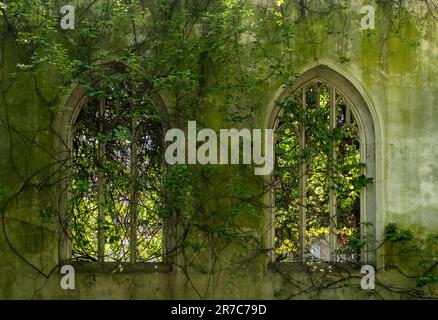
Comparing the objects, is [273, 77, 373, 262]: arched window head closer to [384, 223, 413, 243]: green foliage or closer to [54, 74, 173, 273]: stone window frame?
[384, 223, 413, 243]: green foliage

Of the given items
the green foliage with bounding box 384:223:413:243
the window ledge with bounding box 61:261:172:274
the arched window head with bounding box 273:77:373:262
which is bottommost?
the window ledge with bounding box 61:261:172:274

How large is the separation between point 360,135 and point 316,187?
33.5 inches

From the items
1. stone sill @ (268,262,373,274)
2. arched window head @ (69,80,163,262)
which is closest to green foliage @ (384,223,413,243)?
stone sill @ (268,262,373,274)

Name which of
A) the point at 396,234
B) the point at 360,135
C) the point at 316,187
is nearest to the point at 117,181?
the point at 316,187

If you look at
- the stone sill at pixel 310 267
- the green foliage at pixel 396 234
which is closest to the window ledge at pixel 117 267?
the stone sill at pixel 310 267

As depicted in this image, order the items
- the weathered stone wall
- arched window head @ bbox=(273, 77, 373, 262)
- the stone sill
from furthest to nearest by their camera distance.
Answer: arched window head @ bbox=(273, 77, 373, 262)
the stone sill
the weathered stone wall

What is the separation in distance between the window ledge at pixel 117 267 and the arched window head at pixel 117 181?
7cm

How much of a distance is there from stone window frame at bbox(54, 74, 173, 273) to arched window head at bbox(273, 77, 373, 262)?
1.35 meters

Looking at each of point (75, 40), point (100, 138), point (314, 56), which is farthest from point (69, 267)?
point (314, 56)

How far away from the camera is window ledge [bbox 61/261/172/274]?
6.95m

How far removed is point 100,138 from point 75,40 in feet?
4.41

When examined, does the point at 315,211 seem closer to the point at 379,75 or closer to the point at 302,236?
the point at 302,236

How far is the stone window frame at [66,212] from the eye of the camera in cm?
695

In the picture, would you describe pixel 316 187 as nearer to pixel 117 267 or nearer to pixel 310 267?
pixel 310 267
